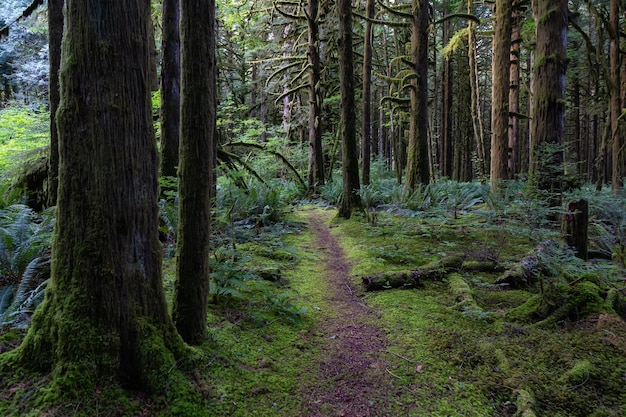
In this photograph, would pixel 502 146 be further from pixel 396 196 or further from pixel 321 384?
pixel 321 384

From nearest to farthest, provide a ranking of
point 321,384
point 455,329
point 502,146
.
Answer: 1. point 321,384
2. point 455,329
3. point 502,146

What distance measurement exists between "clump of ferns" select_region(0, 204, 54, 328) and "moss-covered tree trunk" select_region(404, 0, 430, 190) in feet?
31.4

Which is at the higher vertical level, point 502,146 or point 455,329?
point 502,146

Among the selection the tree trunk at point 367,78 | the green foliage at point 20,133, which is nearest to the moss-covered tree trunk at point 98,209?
the green foliage at point 20,133

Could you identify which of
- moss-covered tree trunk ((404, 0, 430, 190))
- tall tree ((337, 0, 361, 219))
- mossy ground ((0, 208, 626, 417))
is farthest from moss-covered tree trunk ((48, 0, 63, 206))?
moss-covered tree trunk ((404, 0, 430, 190))

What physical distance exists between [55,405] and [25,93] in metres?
29.5

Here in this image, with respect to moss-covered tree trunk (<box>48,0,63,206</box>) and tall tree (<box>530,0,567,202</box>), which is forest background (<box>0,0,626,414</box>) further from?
moss-covered tree trunk (<box>48,0,63,206</box>)

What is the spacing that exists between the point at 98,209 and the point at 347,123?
874 cm

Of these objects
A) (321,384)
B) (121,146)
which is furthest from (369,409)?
(121,146)

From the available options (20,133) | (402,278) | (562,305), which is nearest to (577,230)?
(562,305)

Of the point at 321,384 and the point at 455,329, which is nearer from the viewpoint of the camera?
the point at 321,384

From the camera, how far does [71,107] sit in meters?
2.30

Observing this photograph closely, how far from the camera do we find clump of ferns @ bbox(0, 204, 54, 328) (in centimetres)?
297

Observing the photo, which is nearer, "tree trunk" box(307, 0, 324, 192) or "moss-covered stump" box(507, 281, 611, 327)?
"moss-covered stump" box(507, 281, 611, 327)
